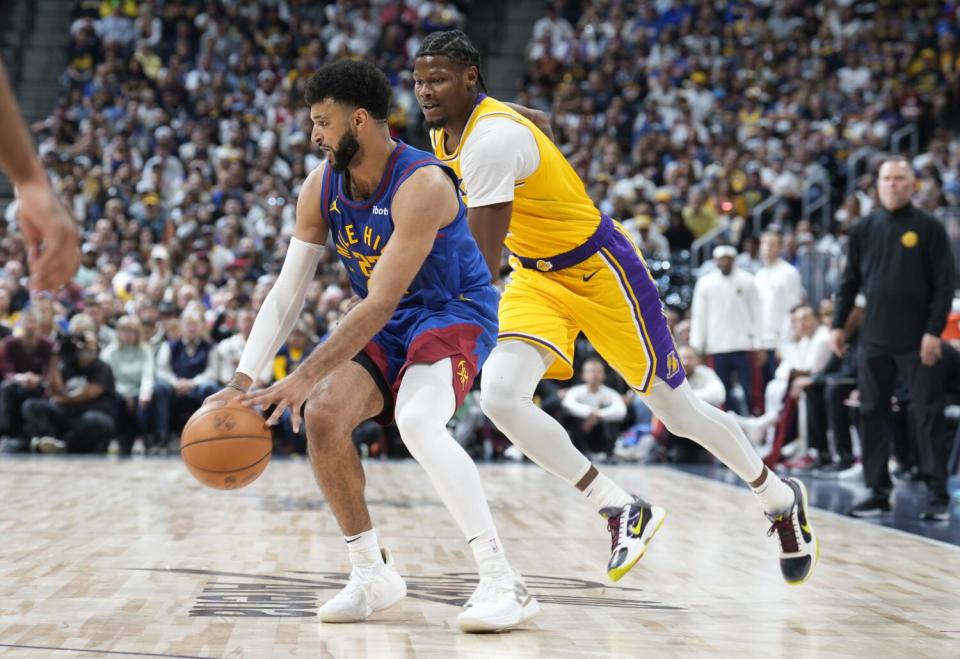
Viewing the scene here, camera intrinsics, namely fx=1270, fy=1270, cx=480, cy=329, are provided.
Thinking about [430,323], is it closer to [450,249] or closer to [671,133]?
[450,249]

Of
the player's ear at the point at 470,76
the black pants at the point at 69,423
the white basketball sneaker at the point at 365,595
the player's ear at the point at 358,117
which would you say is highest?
the player's ear at the point at 470,76

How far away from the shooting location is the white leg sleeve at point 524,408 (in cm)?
434

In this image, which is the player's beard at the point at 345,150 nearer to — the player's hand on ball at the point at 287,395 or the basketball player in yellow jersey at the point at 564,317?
the basketball player in yellow jersey at the point at 564,317

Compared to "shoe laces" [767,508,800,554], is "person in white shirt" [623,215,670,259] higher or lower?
higher

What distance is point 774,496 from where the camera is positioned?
4.68 m

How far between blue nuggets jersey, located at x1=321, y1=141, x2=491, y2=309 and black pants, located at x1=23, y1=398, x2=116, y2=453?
7.78 metres

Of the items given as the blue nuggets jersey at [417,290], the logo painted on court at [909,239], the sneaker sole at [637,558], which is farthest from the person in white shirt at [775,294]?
the blue nuggets jersey at [417,290]

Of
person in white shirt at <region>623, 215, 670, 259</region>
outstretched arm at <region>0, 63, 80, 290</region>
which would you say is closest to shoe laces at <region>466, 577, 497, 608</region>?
outstretched arm at <region>0, 63, 80, 290</region>

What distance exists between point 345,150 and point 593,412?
760 centimetres

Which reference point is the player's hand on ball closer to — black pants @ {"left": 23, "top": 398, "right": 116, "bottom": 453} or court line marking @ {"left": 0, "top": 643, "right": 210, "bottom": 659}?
court line marking @ {"left": 0, "top": 643, "right": 210, "bottom": 659}

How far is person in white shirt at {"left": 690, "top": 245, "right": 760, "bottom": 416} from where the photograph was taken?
10.7 meters

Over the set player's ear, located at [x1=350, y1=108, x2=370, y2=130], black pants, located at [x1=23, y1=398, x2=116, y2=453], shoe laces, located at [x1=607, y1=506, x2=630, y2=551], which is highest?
player's ear, located at [x1=350, y1=108, x2=370, y2=130]

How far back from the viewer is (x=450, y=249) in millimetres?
3859

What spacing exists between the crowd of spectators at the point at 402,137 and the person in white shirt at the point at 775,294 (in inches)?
1.0
